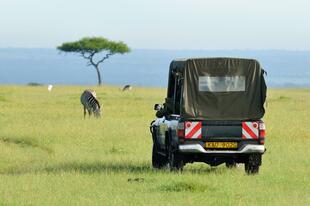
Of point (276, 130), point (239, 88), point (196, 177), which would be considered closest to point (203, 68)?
point (239, 88)

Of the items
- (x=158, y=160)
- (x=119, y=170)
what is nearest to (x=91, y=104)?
(x=158, y=160)

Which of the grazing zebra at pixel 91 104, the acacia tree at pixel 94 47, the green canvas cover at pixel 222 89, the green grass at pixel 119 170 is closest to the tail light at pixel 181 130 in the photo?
the green canvas cover at pixel 222 89

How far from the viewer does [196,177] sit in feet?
57.3

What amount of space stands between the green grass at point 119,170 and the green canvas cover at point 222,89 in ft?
4.01

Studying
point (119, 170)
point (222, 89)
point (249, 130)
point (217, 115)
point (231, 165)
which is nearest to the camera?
point (249, 130)

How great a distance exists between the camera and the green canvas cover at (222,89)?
18.7 metres

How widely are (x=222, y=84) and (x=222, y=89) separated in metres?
0.10

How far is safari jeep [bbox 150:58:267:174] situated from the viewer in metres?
18.2

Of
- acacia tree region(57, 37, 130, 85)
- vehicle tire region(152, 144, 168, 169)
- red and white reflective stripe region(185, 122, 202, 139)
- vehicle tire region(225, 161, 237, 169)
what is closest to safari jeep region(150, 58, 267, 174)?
red and white reflective stripe region(185, 122, 202, 139)

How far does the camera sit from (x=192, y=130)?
18156 mm

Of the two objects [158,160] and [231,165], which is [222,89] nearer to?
[231,165]

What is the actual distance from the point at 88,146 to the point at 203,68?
7159 mm

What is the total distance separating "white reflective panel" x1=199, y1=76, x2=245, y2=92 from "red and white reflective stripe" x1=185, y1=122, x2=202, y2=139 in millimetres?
995

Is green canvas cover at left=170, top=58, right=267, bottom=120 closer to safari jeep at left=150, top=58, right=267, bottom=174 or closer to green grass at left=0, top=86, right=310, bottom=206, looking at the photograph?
safari jeep at left=150, top=58, right=267, bottom=174
